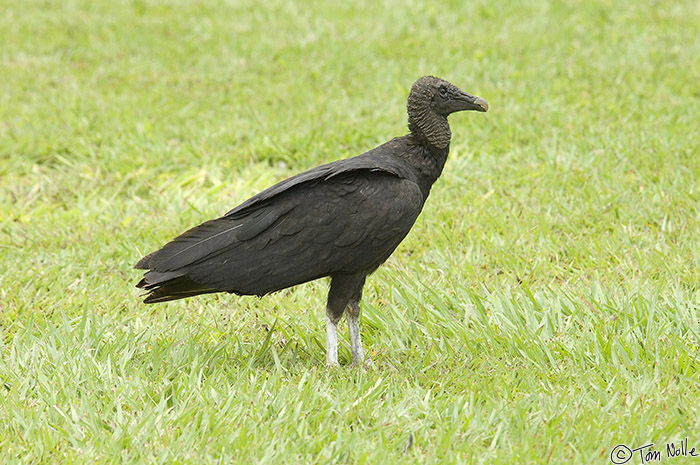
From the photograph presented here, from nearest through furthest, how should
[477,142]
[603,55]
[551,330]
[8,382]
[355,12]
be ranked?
[8,382] < [551,330] < [477,142] < [603,55] < [355,12]

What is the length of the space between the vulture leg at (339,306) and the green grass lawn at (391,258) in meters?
0.09

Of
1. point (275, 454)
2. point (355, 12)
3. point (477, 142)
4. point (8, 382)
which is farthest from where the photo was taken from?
point (355, 12)

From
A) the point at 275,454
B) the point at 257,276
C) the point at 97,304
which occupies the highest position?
the point at 257,276

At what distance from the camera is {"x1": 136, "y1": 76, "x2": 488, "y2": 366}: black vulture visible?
3.35 metres

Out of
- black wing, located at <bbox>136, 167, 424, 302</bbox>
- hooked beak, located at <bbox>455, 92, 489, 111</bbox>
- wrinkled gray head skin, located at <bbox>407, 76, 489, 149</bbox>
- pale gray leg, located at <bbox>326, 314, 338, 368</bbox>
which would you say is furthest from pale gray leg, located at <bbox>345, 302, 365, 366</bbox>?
hooked beak, located at <bbox>455, 92, 489, 111</bbox>

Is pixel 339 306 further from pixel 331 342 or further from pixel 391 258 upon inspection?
pixel 391 258

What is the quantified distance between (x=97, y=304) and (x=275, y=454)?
1.83 m

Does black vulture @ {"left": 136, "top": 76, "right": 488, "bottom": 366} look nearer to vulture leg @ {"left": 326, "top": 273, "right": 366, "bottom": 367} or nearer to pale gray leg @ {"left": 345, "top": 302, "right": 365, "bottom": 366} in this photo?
vulture leg @ {"left": 326, "top": 273, "right": 366, "bottom": 367}

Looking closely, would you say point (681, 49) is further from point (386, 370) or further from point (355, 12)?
point (386, 370)

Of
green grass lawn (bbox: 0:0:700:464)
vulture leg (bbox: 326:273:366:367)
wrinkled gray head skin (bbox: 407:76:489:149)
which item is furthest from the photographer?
wrinkled gray head skin (bbox: 407:76:489:149)

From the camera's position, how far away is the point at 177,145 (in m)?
6.34

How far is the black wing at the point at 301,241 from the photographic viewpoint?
132 inches

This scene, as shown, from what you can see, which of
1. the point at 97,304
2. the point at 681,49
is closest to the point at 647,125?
the point at 681,49

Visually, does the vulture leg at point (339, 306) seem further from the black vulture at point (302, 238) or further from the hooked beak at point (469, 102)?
the hooked beak at point (469, 102)
